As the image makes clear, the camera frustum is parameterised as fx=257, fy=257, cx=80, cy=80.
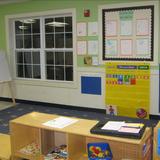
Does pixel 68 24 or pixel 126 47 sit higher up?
pixel 68 24

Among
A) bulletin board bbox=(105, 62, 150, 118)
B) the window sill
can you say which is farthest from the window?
bulletin board bbox=(105, 62, 150, 118)

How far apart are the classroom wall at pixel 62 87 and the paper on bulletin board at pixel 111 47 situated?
33cm

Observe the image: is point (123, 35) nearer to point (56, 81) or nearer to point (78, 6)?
point (78, 6)

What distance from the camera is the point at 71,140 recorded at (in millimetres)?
2326

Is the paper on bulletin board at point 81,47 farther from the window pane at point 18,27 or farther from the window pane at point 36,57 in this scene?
the window pane at point 18,27

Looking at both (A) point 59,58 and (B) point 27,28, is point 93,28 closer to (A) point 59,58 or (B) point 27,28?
(A) point 59,58

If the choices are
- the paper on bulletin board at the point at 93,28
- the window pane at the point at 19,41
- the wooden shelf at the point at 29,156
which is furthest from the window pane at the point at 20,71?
the wooden shelf at the point at 29,156

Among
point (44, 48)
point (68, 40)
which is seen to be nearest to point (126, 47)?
point (68, 40)

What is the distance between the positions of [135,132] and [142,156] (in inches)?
7.5

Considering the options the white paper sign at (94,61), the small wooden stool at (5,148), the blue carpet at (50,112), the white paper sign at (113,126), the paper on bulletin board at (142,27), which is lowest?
the blue carpet at (50,112)

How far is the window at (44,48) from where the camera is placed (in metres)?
5.47

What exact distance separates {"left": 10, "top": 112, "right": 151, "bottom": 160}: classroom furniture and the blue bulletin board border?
2.45 metres

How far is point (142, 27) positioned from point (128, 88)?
1132mm

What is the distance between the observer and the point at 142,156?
2.02 metres
